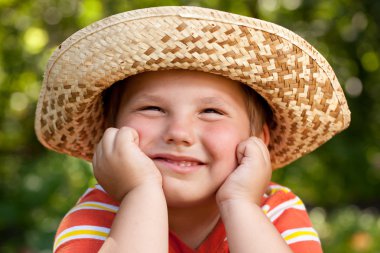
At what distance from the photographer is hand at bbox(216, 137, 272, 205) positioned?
174 centimetres

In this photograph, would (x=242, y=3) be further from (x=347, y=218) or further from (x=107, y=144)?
(x=107, y=144)

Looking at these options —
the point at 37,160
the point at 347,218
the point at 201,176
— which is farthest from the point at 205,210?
the point at 37,160

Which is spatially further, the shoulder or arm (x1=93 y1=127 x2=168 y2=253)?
the shoulder

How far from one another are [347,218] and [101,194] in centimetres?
190

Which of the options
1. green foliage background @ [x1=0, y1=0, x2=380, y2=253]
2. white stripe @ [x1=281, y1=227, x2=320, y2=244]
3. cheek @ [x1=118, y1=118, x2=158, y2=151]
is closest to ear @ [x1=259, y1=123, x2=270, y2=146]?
white stripe @ [x1=281, y1=227, x2=320, y2=244]

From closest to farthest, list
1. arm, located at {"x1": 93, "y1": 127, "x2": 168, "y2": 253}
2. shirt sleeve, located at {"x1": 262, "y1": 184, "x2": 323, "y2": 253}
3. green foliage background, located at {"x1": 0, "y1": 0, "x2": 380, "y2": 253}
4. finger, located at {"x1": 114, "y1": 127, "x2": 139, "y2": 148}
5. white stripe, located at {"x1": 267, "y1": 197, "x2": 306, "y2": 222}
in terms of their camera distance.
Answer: arm, located at {"x1": 93, "y1": 127, "x2": 168, "y2": 253} → finger, located at {"x1": 114, "y1": 127, "x2": 139, "y2": 148} → shirt sleeve, located at {"x1": 262, "y1": 184, "x2": 323, "y2": 253} → white stripe, located at {"x1": 267, "y1": 197, "x2": 306, "y2": 222} → green foliage background, located at {"x1": 0, "y1": 0, "x2": 380, "y2": 253}

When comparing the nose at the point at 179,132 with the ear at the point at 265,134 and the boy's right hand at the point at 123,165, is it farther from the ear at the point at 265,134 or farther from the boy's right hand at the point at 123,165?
the ear at the point at 265,134

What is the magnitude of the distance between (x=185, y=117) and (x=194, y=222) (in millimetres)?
354

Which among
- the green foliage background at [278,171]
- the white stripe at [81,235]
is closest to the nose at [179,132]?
the white stripe at [81,235]

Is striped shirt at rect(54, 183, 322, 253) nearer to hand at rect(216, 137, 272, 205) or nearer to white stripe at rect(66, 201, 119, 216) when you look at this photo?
white stripe at rect(66, 201, 119, 216)

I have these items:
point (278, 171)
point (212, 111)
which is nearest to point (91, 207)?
point (212, 111)

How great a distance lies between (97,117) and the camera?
200 cm

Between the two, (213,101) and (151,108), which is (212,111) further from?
(151,108)

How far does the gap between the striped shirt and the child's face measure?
0.60ft
